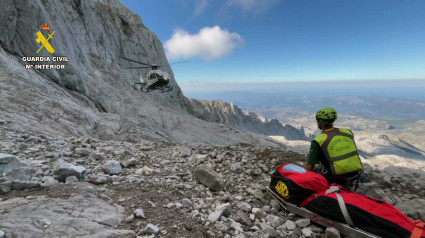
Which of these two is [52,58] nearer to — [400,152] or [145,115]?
[145,115]

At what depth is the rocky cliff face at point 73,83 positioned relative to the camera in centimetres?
1064

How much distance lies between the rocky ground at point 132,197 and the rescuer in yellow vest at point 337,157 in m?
1.03

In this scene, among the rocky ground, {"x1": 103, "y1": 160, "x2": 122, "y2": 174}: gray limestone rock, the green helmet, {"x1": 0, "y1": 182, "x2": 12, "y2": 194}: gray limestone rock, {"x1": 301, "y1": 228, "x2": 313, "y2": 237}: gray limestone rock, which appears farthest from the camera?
the green helmet

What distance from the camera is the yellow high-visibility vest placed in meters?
4.79

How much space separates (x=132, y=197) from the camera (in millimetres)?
4070

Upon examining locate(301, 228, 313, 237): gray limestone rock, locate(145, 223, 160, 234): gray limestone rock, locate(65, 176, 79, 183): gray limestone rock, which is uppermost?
locate(65, 176, 79, 183): gray limestone rock

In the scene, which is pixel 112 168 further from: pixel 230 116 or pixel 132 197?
pixel 230 116

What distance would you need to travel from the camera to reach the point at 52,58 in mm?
17797

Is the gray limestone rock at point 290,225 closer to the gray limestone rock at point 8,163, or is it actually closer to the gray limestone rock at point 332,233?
the gray limestone rock at point 332,233

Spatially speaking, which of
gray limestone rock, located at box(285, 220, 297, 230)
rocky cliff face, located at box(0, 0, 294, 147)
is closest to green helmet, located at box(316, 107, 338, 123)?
gray limestone rock, located at box(285, 220, 297, 230)

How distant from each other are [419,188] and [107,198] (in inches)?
361

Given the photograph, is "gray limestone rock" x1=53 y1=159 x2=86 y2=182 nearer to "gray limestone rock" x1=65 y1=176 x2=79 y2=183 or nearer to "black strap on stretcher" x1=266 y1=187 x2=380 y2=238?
"gray limestone rock" x1=65 y1=176 x2=79 y2=183

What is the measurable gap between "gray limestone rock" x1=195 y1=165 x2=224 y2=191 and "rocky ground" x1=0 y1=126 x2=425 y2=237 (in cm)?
2

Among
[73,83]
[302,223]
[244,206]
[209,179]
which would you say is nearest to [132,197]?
[209,179]
